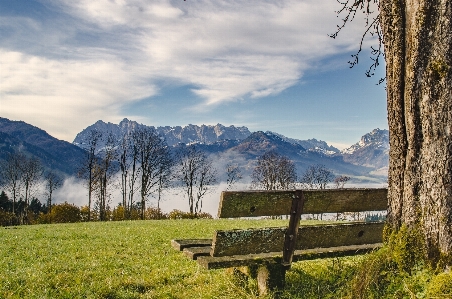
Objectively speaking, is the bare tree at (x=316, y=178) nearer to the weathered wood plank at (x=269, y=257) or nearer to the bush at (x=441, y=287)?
the weathered wood plank at (x=269, y=257)

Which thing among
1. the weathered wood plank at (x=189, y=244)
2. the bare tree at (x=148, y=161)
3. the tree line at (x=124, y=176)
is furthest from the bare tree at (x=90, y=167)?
the weathered wood plank at (x=189, y=244)

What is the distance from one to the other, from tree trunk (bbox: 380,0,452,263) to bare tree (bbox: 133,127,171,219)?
58.1 m

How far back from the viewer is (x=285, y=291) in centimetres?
503

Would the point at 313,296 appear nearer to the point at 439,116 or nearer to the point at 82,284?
the point at 439,116

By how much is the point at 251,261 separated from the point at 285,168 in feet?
303

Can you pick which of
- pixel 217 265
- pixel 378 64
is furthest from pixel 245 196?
pixel 378 64

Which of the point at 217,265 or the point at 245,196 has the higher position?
the point at 245,196

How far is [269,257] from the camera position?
5.16 metres

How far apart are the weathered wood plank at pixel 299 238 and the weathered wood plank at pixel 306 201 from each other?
312 mm

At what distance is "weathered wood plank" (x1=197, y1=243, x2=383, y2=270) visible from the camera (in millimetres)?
4824

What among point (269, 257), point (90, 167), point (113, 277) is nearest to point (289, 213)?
point (269, 257)

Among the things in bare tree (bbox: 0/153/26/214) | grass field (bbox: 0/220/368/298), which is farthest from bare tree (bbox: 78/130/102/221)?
grass field (bbox: 0/220/368/298)

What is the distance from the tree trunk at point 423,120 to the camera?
4.32 m

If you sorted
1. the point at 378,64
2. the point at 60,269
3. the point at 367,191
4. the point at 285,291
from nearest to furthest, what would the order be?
1. the point at 285,291
2. the point at 367,191
3. the point at 60,269
4. the point at 378,64
